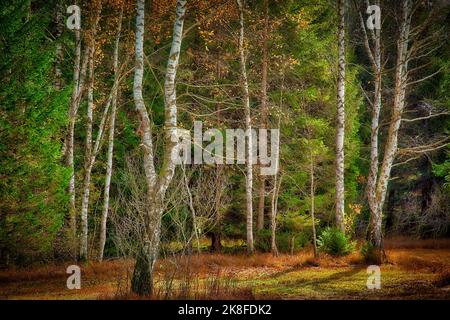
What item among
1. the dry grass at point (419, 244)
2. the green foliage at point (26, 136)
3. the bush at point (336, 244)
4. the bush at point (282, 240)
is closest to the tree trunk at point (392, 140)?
the bush at point (336, 244)

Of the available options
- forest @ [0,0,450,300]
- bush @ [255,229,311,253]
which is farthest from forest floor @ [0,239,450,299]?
bush @ [255,229,311,253]

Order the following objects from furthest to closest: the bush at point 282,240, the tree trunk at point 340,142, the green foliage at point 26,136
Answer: the bush at point 282,240 → the tree trunk at point 340,142 → the green foliage at point 26,136

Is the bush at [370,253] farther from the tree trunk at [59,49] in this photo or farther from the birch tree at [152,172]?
the tree trunk at [59,49]

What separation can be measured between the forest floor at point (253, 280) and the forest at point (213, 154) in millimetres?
75

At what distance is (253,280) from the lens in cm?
1095

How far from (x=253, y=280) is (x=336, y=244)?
3.74 m

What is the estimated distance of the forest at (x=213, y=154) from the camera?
8.83 metres

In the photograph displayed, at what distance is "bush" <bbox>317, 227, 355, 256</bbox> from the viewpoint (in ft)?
42.5

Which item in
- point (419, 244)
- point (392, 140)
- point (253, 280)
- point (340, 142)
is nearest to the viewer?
point (253, 280)

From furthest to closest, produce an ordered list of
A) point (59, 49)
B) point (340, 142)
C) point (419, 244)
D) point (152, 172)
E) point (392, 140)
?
1. point (419, 244)
2. point (59, 49)
3. point (340, 142)
4. point (392, 140)
5. point (152, 172)

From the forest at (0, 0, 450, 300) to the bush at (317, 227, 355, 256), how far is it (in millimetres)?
49

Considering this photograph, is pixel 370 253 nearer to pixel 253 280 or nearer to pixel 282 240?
pixel 253 280

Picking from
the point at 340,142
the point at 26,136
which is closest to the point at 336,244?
the point at 340,142
